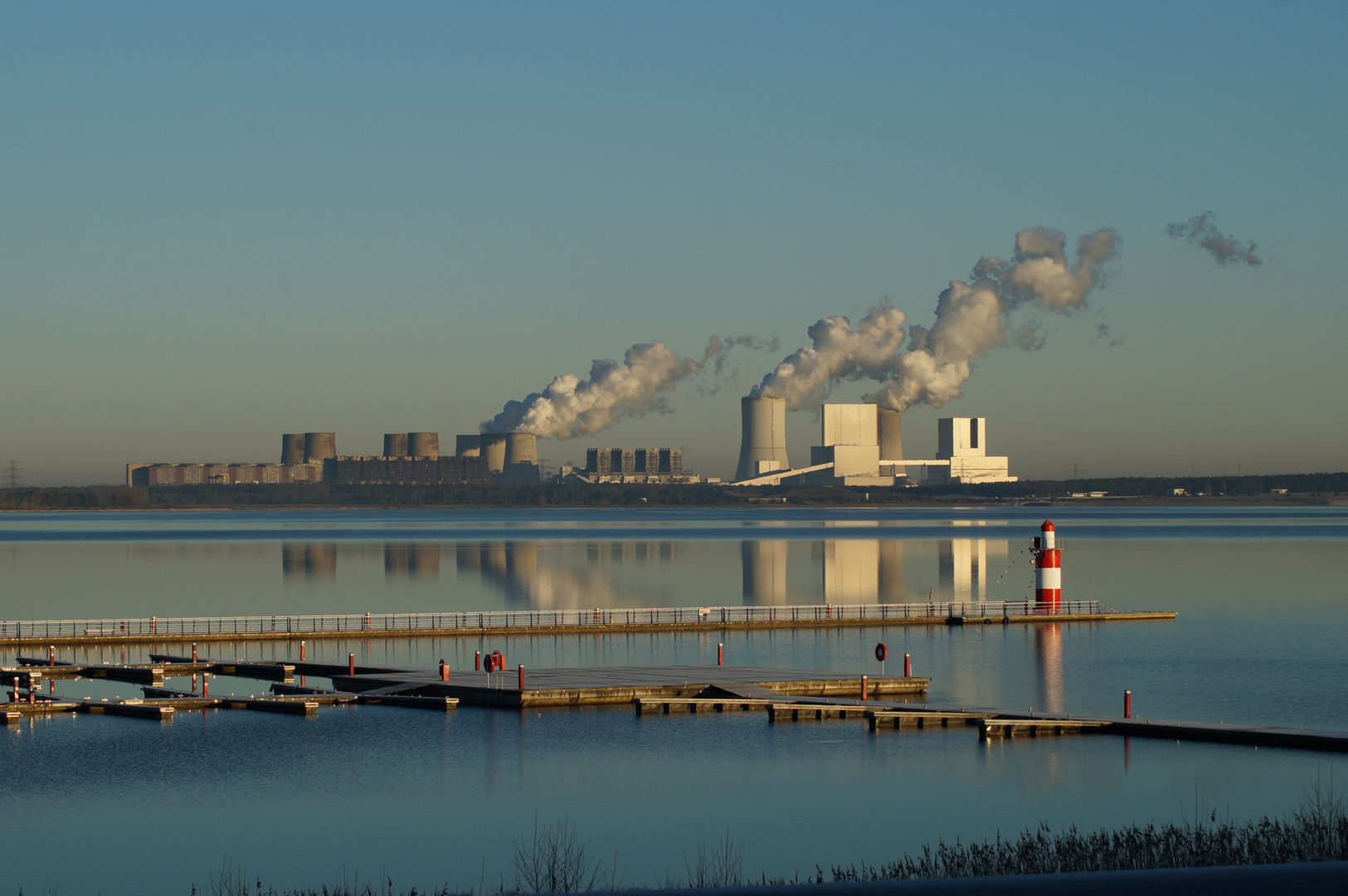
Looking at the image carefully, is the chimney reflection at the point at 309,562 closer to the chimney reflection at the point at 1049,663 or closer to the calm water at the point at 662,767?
the calm water at the point at 662,767

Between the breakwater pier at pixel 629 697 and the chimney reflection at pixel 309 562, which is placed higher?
the chimney reflection at pixel 309 562

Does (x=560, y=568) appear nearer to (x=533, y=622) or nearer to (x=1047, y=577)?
(x=533, y=622)

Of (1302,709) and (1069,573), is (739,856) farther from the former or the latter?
(1069,573)

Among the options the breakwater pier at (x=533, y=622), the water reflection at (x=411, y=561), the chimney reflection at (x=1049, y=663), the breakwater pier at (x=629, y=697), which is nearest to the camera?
the breakwater pier at (x=629, y=697)

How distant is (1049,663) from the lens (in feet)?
152

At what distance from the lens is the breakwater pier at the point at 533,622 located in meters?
51.1

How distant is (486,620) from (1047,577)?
78.8 ft

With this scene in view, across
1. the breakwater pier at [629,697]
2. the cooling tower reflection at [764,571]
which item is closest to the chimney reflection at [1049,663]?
the breakwater pier at [629,697]

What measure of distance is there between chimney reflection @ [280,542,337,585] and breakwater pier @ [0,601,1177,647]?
1291 inches

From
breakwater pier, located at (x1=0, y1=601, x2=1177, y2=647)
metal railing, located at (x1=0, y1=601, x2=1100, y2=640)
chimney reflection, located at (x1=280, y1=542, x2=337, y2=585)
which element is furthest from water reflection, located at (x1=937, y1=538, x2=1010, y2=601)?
chimney reflection, located at (x1=280, y1=542, x2=337, y2=585)

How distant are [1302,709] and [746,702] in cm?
1486

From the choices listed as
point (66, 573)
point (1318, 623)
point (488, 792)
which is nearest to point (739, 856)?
point (488, 792)

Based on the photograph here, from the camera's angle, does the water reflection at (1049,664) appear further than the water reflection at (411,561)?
No

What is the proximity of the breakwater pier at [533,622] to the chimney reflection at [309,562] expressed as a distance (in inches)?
1291
